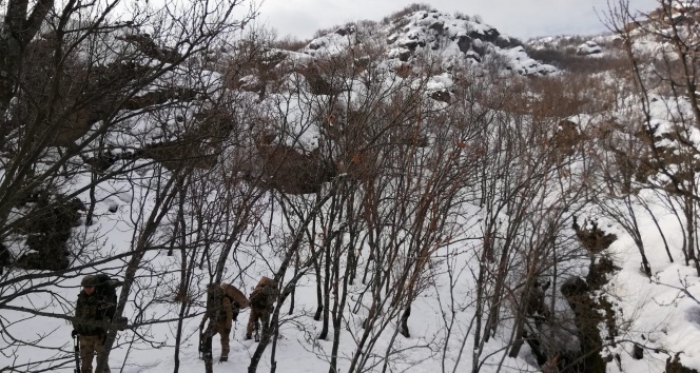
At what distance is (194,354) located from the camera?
9594 mm

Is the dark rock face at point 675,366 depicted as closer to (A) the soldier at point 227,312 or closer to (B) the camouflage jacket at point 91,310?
(A) the soldier at point 227,312

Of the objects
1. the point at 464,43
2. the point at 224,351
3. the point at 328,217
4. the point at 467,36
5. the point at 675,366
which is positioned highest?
the point at 467,36

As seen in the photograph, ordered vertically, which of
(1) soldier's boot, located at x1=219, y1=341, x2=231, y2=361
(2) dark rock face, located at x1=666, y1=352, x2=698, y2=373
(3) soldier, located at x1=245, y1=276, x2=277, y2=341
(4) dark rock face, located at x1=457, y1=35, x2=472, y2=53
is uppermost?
(4) dark rock face, located at x1=457, y1=35, x2=472, y2=53

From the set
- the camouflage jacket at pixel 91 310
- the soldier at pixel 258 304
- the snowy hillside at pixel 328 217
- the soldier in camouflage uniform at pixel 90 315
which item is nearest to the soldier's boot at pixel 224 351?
the snowy hillside at pixel 328 217

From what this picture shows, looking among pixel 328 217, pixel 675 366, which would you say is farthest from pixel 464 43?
pixel 675 366

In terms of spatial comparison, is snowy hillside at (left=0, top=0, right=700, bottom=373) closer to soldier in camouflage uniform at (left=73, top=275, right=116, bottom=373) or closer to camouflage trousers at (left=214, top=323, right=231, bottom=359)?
camouflage trousers at (left=214, top=323, right=231, bottom=359)

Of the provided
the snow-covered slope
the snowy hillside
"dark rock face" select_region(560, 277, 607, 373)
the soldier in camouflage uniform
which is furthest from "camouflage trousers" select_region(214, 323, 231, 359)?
the snow-covered slope

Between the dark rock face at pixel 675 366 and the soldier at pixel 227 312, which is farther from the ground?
the soldier at pixel 227 312

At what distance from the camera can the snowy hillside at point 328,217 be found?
414cm

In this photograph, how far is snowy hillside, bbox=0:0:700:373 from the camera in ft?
13.6

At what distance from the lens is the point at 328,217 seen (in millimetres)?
11641

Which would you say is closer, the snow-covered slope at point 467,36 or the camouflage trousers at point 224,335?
the camouflage trousers at point 224,335

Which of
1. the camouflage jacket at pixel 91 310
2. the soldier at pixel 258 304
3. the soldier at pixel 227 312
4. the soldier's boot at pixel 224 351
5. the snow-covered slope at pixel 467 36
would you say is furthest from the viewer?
the snow-covered slope at pixel 467 36

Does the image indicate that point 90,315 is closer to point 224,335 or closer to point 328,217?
point 224,335
